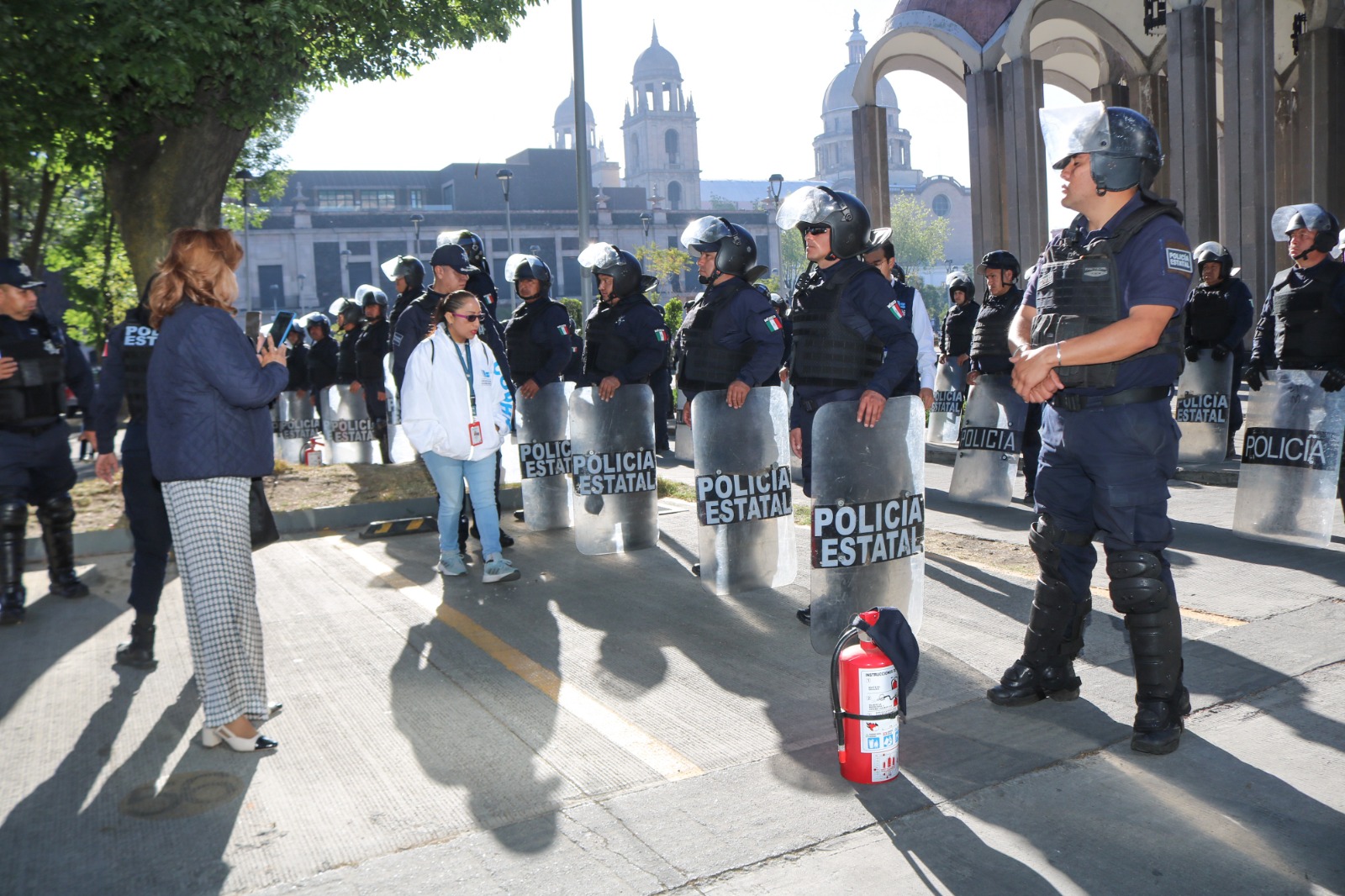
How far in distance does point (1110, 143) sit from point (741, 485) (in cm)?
287

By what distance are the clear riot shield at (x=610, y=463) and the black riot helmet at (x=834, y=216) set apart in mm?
2345

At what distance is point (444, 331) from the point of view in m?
6.60

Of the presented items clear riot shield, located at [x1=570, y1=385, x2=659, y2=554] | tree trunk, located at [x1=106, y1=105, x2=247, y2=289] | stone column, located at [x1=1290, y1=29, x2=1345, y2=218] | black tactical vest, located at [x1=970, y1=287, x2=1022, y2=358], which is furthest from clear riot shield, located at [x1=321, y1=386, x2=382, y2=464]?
stone column, located at [x1=1290, y1=29, x2=1345, y2=218]

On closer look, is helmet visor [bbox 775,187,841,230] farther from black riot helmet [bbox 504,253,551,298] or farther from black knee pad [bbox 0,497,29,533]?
black knee pad [bbox 0,497,29,533]

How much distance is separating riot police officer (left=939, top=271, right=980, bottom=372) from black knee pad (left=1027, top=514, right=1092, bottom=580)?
8659 mm

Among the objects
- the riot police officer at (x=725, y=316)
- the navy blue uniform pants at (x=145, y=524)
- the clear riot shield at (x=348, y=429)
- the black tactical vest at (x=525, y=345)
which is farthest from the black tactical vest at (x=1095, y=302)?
the clear riot shield at (x=348, y=429)

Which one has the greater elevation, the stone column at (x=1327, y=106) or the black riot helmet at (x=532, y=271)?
the stone column at (x=1327, y=106)

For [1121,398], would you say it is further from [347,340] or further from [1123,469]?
[347,340]

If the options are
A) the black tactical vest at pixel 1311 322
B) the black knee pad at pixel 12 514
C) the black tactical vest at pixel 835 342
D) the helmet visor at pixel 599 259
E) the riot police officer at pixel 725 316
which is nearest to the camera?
the black tactical vest at pixel 835 342

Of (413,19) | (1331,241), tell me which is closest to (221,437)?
(1331,241)

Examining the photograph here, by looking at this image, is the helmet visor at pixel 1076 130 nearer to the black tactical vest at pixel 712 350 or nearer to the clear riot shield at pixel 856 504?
the clear riot shield at pixel 856 504

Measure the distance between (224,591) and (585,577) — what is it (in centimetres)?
301

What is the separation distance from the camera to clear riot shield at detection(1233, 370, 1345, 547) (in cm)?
681

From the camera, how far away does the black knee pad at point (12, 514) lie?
6.10m
